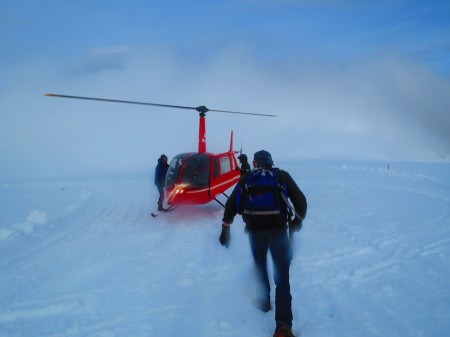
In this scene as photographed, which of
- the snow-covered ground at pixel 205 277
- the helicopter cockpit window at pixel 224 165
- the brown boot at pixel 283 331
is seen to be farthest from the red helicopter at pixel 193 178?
the brown boot at pixel 283 331

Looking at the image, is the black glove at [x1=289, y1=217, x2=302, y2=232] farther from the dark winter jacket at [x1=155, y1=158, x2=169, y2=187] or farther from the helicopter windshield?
the dark winter jacket at [x1=155, y1=158, x2=169, y2=187]

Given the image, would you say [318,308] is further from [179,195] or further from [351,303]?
[179,195]

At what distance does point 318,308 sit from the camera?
4043 mm

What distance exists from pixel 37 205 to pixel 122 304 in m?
10.5

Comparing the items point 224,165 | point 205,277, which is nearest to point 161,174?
point 224,165

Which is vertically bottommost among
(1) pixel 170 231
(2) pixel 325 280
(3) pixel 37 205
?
A: (3) pixel 37 205

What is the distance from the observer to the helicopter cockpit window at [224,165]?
399 inches

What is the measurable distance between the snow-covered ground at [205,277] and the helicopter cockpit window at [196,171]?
112 centimetres

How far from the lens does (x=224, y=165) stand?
1044cm

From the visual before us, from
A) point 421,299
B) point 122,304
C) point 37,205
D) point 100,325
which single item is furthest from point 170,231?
point 37,205

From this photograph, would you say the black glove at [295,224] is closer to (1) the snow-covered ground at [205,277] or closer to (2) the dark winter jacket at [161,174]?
(1) the snow-covered ground at [205,277]

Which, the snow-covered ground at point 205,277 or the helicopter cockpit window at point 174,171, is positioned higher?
the helicopter cockpit window at point 174,171

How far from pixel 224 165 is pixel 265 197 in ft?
22.7

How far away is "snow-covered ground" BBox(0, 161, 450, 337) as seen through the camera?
380 cm
